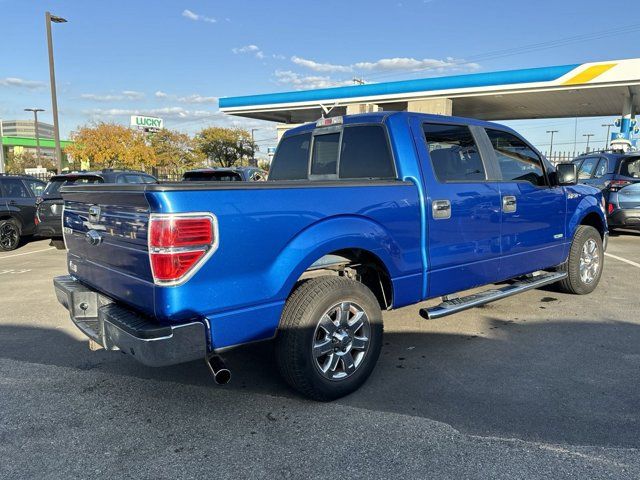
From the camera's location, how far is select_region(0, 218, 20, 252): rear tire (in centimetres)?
1111

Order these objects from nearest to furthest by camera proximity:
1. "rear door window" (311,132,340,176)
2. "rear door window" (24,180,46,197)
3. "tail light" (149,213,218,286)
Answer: "tail light" (149,213,218,286) < "rear door window" (311,132,340,176) < "rear door window" (24,180,46,197)

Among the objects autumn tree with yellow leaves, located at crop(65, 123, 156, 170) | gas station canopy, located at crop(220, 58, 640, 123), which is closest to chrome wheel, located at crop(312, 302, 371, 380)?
gas station canopy, located at crop(220, 58, 640, 123)

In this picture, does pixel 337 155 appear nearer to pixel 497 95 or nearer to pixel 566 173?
pixel 566 173

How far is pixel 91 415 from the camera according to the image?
3.27 m

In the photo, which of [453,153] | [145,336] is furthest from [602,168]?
[145,336]

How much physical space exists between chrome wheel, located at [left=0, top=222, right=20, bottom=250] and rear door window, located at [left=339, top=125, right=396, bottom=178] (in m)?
10.0

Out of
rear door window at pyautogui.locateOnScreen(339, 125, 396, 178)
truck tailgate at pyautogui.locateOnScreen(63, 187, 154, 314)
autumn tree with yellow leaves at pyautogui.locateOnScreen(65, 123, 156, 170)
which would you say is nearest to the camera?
truck tailgate at pyautogui.locateOnScreen(63, 187, 154, 314)

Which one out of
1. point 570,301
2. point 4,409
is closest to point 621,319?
point 570,301

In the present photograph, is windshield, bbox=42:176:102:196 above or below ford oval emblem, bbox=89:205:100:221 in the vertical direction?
above

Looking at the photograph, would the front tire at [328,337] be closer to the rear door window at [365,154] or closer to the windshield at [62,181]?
the rear door window at [365,154]

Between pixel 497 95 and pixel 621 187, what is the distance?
12165mm

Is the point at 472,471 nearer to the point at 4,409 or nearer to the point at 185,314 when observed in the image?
the point at 185,314

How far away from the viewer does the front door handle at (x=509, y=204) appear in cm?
454

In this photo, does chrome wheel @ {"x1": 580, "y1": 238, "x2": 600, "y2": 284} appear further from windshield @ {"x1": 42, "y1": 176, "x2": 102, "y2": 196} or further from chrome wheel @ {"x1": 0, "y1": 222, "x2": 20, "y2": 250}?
chrome wheel @ {"x1": 0, "y1": 222, "x2": 20, "y2": 250}
